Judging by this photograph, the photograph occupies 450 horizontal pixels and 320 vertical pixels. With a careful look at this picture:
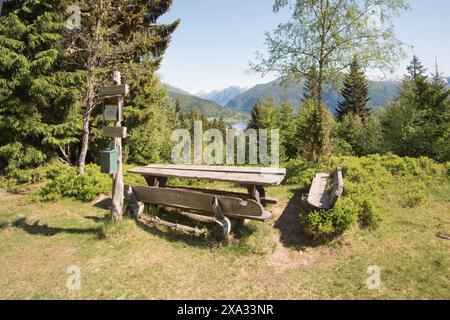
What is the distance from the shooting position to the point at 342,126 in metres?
30.0

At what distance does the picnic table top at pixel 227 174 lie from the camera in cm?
640

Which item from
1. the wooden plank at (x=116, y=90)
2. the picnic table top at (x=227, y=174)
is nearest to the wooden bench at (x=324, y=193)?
the picnic table top at (x=227, y=174)

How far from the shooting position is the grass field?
14.9ft

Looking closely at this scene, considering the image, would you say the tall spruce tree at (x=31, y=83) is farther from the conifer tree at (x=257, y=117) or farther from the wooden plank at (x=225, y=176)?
the conifer tree at (x=257, y=117)

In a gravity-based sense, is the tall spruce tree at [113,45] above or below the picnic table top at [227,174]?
above

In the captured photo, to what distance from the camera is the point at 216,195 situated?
6227mm

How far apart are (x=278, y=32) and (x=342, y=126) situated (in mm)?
20005

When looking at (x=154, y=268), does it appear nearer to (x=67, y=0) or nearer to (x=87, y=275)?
(x=87, y=275)

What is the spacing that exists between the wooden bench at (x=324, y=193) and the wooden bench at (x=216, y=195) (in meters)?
0.95

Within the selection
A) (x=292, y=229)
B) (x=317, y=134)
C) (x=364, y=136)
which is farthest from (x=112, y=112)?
(x=364, y=136)

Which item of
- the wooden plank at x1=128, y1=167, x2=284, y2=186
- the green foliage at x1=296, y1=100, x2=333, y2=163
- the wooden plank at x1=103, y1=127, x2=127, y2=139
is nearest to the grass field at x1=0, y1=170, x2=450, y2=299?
the wooden plank at x1=128, y1=167, x2=284, y2=186

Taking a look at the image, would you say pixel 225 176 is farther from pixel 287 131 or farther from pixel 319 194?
pixel 287 131

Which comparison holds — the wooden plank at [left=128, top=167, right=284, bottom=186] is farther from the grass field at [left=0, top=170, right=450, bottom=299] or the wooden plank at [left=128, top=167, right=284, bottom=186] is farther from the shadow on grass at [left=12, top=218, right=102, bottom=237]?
the shadow on grass at [left=12, top=218, right=102, bottom=237]

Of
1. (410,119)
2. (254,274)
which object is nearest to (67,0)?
(254,274)
